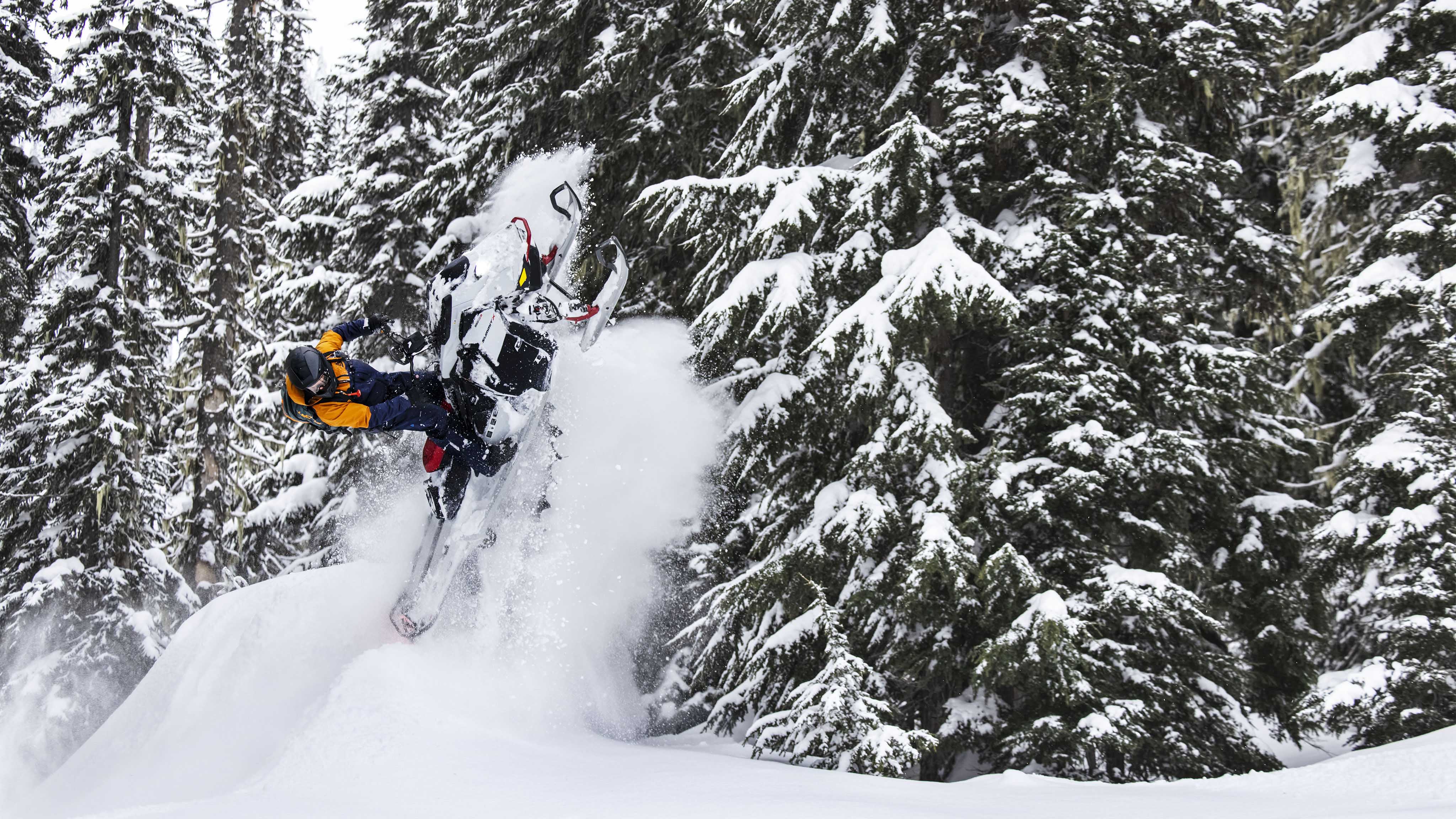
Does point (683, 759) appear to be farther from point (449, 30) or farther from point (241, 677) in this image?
point (449, 30)

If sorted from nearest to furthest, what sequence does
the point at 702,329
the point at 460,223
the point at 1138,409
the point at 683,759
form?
the point at 683,759
the point at 1138,409
the point at 702,329
the point at 460,223

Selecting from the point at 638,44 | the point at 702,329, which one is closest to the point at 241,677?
the point at 702,329

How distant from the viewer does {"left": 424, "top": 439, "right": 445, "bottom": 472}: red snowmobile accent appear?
8891 mm

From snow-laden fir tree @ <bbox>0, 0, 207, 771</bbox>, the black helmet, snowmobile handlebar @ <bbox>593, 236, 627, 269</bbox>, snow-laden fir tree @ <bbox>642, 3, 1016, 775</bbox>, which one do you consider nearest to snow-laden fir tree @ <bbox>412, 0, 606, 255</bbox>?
snow-laden fir tree @ <bbox>642, 3, 1016, 775</bbox>

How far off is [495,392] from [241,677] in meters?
3.48

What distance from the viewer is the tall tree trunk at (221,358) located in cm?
1848

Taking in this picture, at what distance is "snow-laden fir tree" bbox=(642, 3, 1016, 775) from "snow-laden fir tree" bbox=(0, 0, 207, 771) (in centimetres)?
969

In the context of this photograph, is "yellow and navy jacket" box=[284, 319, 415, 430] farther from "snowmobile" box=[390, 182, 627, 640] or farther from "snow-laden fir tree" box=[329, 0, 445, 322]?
"snow-laden fir tree" box=[329, 0, 445, 322]

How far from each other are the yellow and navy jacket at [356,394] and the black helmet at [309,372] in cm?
5

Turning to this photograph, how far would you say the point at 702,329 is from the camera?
955 cm

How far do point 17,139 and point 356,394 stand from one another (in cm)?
1240

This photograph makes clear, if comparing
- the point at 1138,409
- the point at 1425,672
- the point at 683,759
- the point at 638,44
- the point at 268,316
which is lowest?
the point at 268,316

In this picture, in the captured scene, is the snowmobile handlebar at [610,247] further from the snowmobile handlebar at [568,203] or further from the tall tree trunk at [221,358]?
the tall tree trunk at [221,358]

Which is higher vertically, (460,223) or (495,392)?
(495,392)
